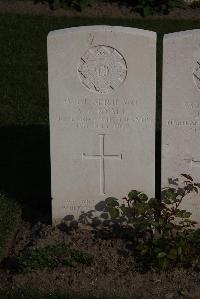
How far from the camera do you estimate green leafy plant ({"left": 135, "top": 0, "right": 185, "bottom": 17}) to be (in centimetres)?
1309

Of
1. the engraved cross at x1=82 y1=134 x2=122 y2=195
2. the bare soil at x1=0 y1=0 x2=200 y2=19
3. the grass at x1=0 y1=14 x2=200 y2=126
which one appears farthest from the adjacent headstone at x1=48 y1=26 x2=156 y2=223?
the bare soil at x1=0 y1=0 x2=200 y2=19

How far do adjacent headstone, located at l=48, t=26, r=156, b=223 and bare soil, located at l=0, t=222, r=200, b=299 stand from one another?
0.59 m

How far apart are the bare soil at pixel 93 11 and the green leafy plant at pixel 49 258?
25.2ft

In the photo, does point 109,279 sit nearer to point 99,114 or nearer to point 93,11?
point 99,114

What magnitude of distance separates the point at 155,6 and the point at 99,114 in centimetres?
728

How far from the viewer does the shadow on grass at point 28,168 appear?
289 inches

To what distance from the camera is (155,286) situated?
5758mm

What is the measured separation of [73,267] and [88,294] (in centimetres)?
36

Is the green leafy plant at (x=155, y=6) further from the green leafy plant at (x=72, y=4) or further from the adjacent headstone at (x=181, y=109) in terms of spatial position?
the adjacent headstone at (x=181, y=109)

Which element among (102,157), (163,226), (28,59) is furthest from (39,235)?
(28,59)

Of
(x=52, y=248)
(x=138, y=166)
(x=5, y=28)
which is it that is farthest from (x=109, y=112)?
(x=5, y=28)

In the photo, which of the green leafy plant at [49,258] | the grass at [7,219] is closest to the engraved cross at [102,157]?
the green leafy plant at [49,258]

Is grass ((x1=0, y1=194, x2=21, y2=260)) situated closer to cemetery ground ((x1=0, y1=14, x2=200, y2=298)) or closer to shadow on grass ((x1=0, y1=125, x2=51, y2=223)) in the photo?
cemetery ground ((x1=0, y1=14, x2=200, y2=298))

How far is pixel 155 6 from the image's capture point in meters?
13.2
